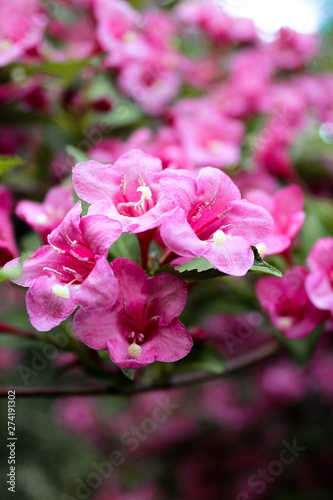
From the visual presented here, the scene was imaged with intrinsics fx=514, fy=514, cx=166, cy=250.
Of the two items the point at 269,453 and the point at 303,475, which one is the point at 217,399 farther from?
the point at 303,475

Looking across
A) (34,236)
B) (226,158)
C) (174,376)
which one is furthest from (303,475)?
(34,236)

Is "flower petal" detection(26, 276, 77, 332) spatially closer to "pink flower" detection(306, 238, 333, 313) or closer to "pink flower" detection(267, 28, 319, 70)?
"pink flower" detection(306, 238, 333, 313)

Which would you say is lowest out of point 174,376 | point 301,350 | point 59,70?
point 174,376

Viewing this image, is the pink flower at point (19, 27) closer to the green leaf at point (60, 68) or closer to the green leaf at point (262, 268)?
the green leaf at point (60, 68)

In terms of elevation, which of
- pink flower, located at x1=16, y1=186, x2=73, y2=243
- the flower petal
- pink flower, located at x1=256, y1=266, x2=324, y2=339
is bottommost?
pink flower, located at x1=256, y1=266, x2=324, y2=339

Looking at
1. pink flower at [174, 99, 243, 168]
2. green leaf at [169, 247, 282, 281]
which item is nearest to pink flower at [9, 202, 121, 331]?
green leaf at [169, 247, 282, 281]

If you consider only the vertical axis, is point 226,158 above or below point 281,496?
above

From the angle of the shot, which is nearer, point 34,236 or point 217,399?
point 34,236

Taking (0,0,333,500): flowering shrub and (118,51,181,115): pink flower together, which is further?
(118,51,181,115): pink flower
